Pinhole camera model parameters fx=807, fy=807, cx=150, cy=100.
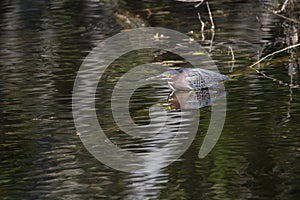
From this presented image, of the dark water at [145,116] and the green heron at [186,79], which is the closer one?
the dark water at [145,116]

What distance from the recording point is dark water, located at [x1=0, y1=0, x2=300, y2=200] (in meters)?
5.31

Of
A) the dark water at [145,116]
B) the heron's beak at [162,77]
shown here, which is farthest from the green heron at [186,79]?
the dark water at [145,116]

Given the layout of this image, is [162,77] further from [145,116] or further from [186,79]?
[145,116]

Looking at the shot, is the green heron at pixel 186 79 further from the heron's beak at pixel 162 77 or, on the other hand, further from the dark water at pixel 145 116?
the dark water at pixel 145 116

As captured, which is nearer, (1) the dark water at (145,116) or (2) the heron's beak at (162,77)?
(1) the dark water at (145,116)

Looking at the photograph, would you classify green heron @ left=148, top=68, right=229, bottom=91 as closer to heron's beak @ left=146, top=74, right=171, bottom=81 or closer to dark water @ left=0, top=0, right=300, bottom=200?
heron's beak @ left=146, top=74, right=171, bottom=81

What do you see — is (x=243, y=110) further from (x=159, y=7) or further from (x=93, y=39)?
(x=159, y=7)

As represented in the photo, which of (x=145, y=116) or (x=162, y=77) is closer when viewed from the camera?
(x=145, y=116)

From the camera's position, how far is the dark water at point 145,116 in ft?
17.4

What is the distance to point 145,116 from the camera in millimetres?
7125

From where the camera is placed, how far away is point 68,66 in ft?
31.4

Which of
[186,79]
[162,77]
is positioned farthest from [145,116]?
[162,77]

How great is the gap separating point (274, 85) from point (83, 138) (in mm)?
2404

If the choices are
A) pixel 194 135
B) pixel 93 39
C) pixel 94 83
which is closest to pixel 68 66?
pixel 94 83
